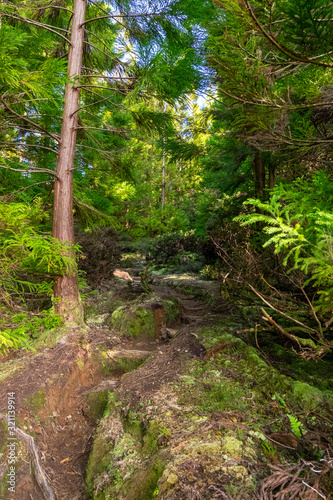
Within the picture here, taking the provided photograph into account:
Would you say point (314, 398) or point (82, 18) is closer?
point (314, 398)

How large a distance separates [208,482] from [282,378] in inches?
59.5

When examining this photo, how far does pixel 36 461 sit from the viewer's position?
8.03ft

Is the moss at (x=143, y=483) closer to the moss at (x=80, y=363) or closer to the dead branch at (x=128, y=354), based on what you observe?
the moss at (x=80, y=363)

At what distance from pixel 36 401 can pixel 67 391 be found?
45 cm

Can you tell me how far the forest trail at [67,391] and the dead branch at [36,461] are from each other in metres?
0.04

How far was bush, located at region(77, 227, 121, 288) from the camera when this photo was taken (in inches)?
298

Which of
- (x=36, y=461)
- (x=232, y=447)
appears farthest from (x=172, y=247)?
(x=232, y=447)

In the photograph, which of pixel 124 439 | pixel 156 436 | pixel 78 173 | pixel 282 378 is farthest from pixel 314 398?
pixel 78 173

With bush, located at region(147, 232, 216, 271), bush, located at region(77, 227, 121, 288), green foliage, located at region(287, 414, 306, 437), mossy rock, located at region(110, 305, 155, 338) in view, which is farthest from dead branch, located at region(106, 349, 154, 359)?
bush, located at region(147, 232, 216, 271)

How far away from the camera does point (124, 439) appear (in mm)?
2570

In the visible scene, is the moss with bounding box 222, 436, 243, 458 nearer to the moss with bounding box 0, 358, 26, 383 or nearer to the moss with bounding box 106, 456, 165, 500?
the moss with bounding box 106, 456, 165, 500

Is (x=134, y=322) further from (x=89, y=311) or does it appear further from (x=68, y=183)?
(x=68, y=183)

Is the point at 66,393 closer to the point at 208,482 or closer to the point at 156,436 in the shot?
the point at 156,436

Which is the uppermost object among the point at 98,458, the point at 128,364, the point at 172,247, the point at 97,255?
the point at 172,247
